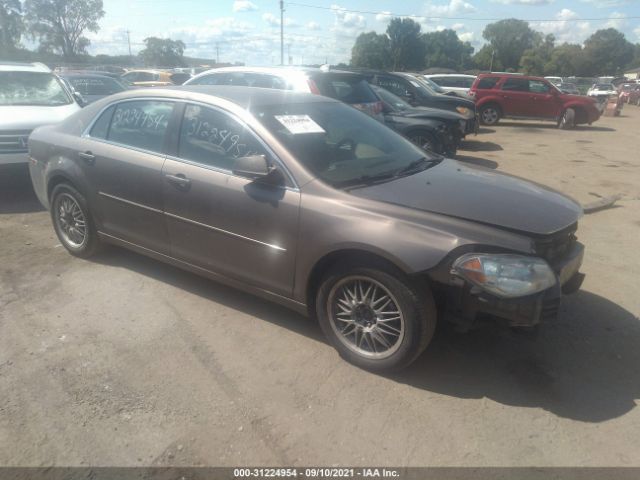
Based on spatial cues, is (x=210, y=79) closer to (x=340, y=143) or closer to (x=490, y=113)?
(x=340, y=143)

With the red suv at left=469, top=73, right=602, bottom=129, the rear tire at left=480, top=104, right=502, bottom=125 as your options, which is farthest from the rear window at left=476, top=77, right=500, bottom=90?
the rear tire at left=480, top=104, right=502, bottom=125

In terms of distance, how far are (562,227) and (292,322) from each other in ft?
6.23

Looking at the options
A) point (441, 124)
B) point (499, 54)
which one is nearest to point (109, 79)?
point (441, 124)

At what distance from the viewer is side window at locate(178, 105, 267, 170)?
3.28 metres

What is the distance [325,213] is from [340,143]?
0.84 metres

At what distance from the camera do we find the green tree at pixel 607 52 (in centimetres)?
8788

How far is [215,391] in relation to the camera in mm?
2805

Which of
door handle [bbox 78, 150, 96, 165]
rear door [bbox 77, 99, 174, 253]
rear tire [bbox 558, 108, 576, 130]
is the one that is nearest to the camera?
rear door [bbox 77, 99, 174, 253]

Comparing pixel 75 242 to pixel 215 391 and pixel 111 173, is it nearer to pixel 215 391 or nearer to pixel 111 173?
pixel 111 173

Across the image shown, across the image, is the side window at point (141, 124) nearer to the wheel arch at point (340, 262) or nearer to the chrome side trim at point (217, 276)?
the chrome side trim at point (217, 276)

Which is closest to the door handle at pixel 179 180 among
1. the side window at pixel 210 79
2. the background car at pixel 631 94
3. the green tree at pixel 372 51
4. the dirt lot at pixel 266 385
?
the dirt lot at pixel 266 385

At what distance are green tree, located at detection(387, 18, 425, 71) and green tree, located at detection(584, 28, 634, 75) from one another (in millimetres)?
29449

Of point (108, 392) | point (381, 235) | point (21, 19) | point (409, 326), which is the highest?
point (21, 19)

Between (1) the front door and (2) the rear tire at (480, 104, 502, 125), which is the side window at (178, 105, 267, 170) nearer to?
(1) the front door
